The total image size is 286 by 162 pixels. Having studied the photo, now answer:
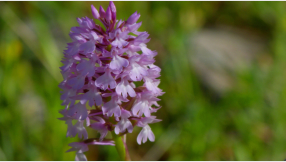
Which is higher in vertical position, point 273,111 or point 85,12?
point 85,12

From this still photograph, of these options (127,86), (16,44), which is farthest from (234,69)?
(127,86)

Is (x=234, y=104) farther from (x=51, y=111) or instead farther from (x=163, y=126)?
(x=51, y=111)

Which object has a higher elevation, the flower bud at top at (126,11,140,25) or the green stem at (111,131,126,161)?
the flower bud at top at (126,11,140,25)

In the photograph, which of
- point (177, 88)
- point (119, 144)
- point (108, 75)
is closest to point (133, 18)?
point (108, 75)

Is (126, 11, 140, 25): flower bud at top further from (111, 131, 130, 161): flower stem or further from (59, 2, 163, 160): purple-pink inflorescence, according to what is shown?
(111, 131, 130, 161): flower stem

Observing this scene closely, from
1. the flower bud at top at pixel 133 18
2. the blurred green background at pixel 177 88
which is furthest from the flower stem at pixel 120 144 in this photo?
the blurred green background at pixel 177 88

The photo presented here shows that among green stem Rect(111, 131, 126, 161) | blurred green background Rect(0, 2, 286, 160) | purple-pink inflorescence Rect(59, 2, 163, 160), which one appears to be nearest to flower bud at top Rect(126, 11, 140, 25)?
purple-pink inflorescence Rect(59, 2, 163, 160)
